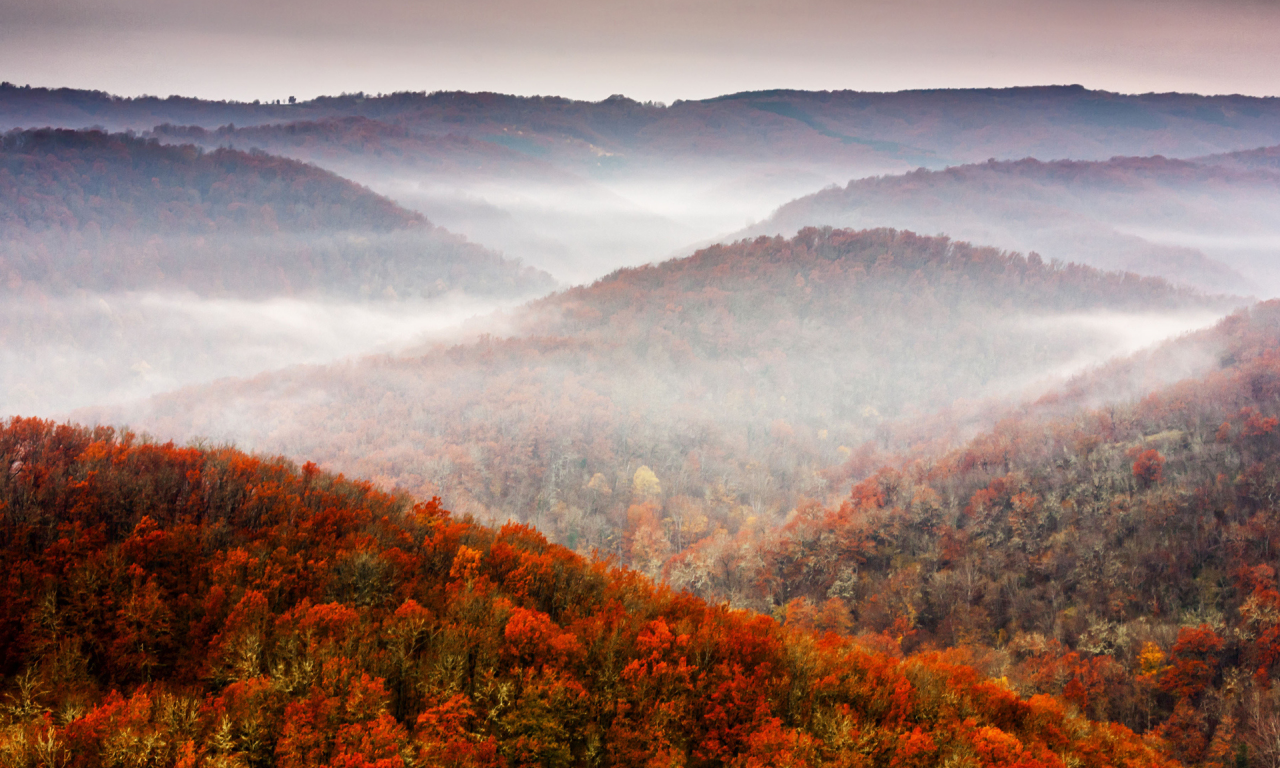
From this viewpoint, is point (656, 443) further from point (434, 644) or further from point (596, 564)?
point (434, 644)

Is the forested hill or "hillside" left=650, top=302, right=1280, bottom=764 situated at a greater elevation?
the forested hill

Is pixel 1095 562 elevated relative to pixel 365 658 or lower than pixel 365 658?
lower

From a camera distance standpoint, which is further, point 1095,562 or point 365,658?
point 1095,562

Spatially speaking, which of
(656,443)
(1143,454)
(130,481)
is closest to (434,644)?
(130,481)

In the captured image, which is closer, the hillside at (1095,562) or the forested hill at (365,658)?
the forested hill at (365,658)

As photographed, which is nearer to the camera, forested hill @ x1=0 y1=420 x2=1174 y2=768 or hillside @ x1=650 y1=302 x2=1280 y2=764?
forested hill @ x1=0 y1=420 x2=1174 y2=768
